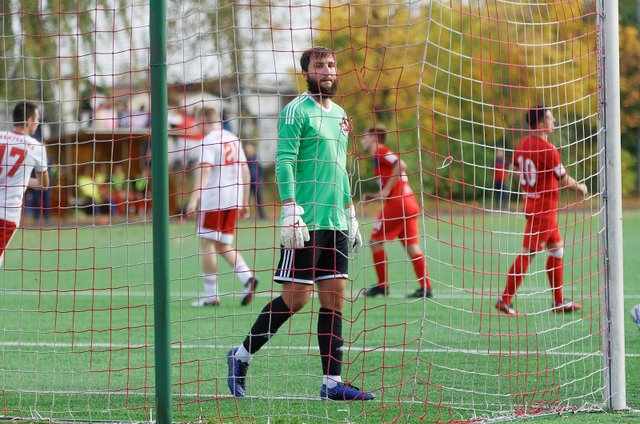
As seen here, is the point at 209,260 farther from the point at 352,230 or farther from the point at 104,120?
the point at 352,230

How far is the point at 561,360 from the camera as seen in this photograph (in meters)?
6.91

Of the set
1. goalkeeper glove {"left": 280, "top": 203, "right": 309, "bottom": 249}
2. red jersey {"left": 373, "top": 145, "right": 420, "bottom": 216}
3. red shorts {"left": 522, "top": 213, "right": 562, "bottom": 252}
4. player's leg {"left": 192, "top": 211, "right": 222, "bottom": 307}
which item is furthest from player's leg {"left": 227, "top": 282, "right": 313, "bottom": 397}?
red jersey {"left": 373, "top": 145, "right": 420, "bottom": 216}

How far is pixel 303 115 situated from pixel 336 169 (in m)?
0.37

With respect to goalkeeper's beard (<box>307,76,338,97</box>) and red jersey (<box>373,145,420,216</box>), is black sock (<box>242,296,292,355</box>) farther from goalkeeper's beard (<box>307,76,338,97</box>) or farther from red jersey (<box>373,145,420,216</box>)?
red jersey (<box>373,145,420,216</box>)

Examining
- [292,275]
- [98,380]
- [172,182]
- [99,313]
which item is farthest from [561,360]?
[172,182]

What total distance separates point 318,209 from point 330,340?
0.75 m

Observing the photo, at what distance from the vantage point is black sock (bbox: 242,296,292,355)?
19.3 ft

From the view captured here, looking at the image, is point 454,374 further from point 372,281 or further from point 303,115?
point 372,281

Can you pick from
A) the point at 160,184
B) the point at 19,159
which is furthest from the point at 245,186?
the point at 160,184

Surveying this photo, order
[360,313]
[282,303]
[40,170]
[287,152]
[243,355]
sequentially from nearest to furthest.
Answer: [287,152], [282,303], [243,355], [360,313], [40,170]

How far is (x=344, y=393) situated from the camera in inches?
226

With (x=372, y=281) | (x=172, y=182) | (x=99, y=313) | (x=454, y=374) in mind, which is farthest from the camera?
(x=172, y=182)

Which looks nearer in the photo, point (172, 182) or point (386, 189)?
point (386, 189)

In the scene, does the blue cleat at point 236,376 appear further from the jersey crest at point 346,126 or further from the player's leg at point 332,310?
the jersey crest at point 346,126
